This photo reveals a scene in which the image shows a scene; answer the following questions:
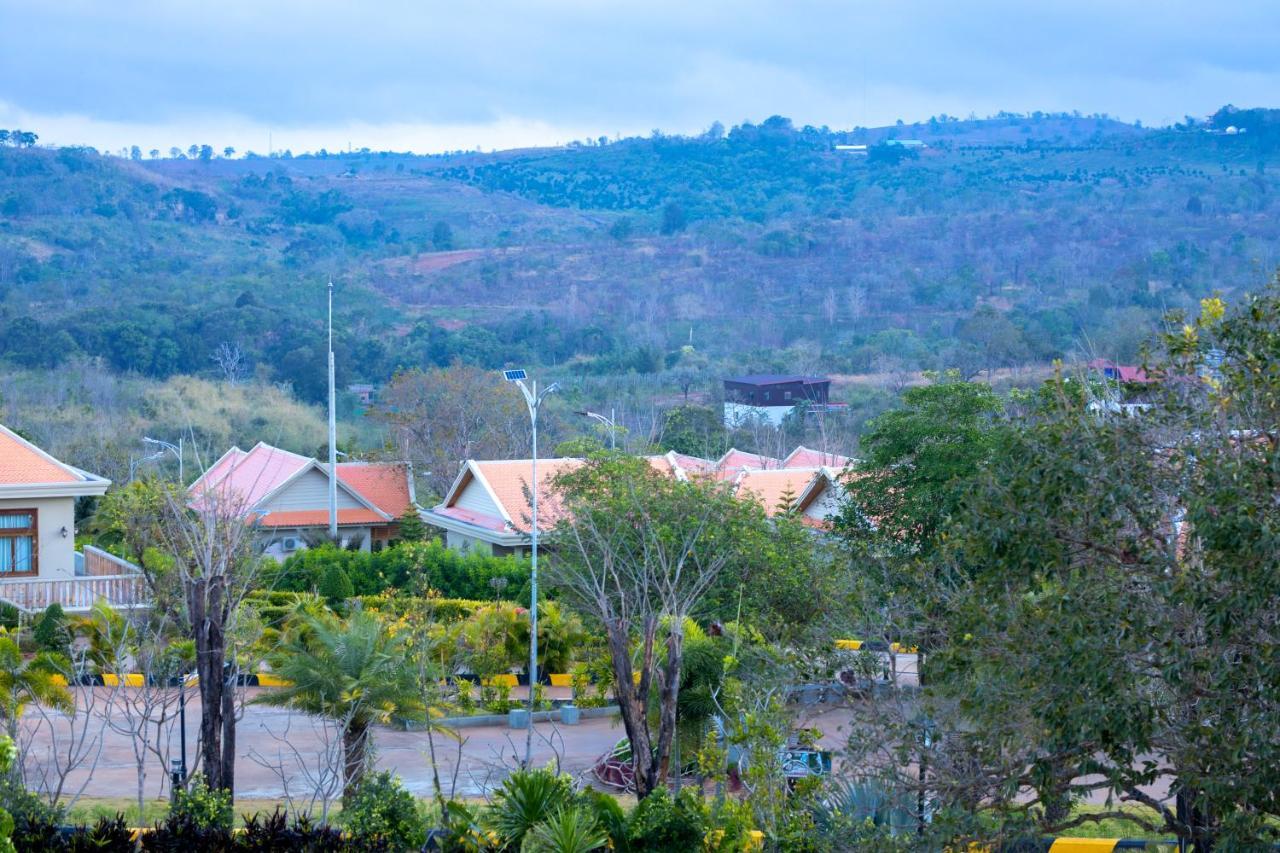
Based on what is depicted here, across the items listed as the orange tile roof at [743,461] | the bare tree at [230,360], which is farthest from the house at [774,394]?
the bare tree at [230,360]

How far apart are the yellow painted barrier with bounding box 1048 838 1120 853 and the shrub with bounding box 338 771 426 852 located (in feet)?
19.1

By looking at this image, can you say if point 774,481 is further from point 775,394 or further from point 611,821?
point 775,394

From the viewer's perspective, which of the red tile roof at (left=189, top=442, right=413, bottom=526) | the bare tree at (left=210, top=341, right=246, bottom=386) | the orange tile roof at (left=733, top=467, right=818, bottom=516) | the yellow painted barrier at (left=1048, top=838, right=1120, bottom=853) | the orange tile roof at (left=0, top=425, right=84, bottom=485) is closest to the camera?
the yellow painted barrier at (left=1048, top=838, right=1120, bottom=853)

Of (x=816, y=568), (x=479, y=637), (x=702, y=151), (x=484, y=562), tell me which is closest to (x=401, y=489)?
(x=484, y=562)

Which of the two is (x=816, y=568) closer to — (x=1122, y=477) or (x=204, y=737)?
(x=204, y=737)

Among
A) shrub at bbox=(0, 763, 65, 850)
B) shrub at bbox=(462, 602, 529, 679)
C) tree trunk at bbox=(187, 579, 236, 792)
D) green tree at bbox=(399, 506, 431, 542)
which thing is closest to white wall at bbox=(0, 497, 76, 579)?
green tree at bbox=(399, 506, 431, 542)

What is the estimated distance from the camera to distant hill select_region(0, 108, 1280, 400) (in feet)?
301

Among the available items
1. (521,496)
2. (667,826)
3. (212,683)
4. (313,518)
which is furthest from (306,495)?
(667,826)

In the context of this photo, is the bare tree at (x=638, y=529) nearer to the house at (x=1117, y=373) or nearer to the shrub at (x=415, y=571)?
the shrub at (x=415, y=571)

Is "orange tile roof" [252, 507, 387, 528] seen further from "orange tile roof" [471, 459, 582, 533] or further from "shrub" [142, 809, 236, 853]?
"shrub" [142, 809, 236, 853]

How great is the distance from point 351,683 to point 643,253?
11501 cm

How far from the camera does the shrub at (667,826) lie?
12.1m

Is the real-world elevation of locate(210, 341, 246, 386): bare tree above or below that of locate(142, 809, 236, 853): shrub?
below

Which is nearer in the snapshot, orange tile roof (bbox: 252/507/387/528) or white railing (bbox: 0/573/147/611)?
white railing (bbox: 0/573/147/611)
